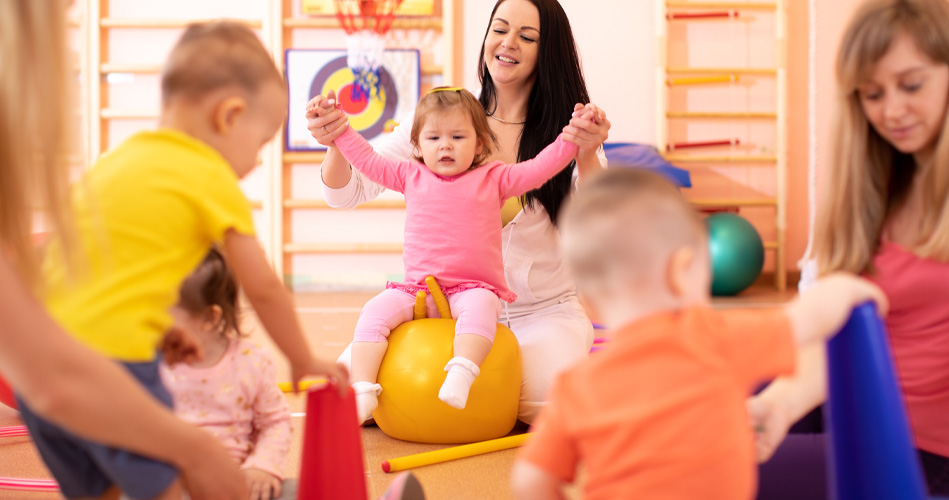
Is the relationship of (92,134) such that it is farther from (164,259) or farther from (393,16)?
(164,259)

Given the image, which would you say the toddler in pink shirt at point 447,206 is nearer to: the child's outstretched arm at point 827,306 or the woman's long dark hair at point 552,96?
the woman's long dark hair at point 552,96

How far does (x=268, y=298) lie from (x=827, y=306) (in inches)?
23.3

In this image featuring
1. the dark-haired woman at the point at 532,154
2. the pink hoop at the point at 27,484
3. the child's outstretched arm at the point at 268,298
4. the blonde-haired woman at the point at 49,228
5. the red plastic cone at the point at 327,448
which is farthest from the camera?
the dark-haired woman at the point at 532,154

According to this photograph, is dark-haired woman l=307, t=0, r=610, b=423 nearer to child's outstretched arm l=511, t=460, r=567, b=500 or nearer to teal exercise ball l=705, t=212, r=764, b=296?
child's outstretched arm l=511, t=460, r=567, b=500

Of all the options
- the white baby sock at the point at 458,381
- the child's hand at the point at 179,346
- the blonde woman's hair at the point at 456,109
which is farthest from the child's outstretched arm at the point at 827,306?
the blonde woman's hair at the point at 456,109

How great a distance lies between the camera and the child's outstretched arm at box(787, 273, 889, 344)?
2.35 ft

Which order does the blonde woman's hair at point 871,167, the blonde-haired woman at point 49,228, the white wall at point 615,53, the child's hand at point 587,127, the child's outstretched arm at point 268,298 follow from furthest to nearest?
Result: the white wall at point 615,53 → the child's hand at point 587,127 → the blonde woman's hair at point 871,167 → the child's outstretched arm at point 268,298 → the blonde-haired woman at point 49,228

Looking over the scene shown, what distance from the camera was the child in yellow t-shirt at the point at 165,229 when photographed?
0.79 metres

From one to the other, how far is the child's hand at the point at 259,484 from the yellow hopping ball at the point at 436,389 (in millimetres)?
591

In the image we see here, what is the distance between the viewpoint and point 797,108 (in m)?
4.82

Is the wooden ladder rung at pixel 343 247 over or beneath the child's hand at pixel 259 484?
over

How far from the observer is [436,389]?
5.80 feet

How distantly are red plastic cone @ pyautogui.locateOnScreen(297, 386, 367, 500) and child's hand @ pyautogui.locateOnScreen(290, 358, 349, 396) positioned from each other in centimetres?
1

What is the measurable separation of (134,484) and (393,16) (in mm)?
4197
